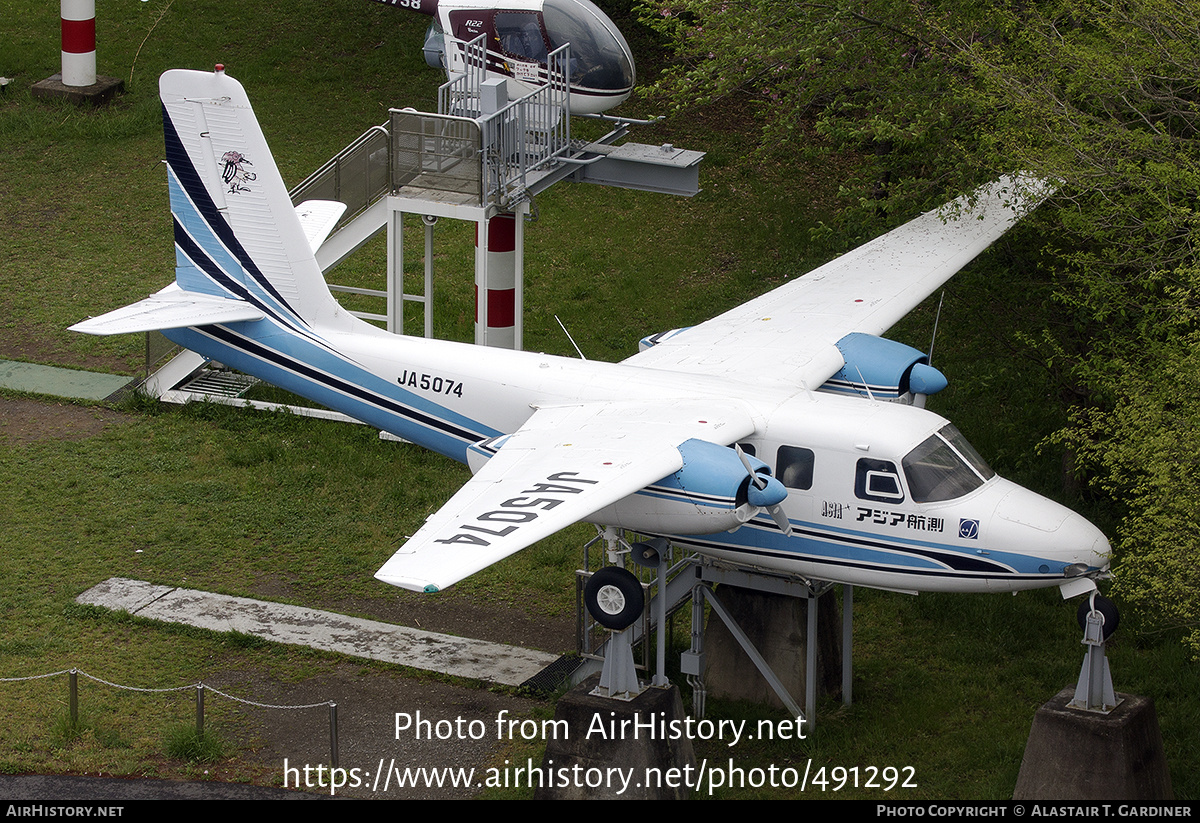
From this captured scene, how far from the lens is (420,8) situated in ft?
103

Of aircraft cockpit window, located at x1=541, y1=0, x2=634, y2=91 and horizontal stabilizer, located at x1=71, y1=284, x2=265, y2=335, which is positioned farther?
aircraft cockpit window, located at x1=541, y1=0, x2=634, y2=91

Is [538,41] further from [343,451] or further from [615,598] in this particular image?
[615,598]

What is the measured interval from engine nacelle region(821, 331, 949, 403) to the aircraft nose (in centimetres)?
279

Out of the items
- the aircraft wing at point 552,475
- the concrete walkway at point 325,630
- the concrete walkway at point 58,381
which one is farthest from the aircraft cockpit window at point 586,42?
the concrete walkway at point 325,630

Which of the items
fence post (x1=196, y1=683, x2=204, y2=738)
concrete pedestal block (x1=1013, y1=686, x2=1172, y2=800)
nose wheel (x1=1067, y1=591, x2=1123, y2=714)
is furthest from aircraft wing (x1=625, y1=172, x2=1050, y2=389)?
fence post (x1=196, y1=683, x2=204, y2=738)

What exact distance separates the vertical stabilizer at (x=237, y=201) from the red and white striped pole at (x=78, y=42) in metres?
18.1

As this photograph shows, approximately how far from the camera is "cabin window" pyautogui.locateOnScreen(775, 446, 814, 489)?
15969 mm

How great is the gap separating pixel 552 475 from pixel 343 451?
988 cm

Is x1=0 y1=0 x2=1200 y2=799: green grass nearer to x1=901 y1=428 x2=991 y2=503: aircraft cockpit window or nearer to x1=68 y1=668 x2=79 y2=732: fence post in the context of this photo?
x1=68 y1=668 x2=79 y2=732: fence post

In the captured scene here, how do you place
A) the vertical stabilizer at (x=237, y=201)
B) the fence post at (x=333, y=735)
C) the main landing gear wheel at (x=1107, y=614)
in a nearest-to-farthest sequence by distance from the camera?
the main landing gear wheel at (x=1107, y=614)
the fence post at (x=333, y=735)
the vertical stabilizer at (x=237, y=201)

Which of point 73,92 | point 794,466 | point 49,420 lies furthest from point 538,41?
point 73,92

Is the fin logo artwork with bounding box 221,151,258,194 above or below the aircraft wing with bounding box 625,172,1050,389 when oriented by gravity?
above

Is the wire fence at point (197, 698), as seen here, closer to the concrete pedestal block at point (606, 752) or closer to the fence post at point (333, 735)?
the fence post at point (333, 735)

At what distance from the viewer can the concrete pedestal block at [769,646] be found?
58.0ft
